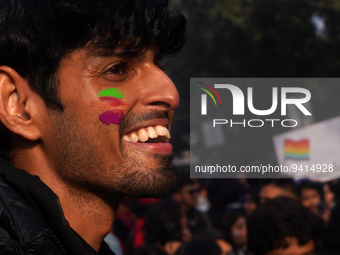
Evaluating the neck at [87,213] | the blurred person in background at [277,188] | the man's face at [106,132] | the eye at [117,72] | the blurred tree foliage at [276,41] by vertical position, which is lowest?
the neck at [87,213]

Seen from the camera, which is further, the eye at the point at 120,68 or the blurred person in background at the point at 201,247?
the blurred person in background at the point at 201,247

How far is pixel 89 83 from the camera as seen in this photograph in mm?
2166

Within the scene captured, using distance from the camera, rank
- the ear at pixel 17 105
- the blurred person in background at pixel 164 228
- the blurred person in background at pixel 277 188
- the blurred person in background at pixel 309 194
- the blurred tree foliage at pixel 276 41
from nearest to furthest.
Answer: the ear at pixel 17 105 → the blurred person in background at pixel 164 228 → the blurred person in background at pixel 277 188 → the blurred person in background at pixel 309 194 → the blurred tree foliage at pixel 276 41

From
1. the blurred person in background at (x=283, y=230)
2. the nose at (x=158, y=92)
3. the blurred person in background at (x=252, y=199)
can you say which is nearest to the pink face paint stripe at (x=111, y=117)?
the nose at (x=158, y=92)

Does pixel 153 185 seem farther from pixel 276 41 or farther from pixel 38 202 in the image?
pixel 276 41

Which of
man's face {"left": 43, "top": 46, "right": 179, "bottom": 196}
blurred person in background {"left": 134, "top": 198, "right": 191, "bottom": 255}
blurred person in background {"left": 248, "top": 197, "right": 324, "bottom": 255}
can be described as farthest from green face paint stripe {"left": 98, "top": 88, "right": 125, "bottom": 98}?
blurred person in background {"left": 134, "top": 198, "right": 191, "bottom": 255}

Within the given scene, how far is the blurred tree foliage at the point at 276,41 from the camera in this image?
22.0m

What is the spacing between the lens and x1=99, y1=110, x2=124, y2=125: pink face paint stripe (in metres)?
2.17

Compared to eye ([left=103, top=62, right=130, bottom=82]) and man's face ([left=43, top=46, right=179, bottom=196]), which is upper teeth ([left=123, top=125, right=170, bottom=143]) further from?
eye ([left=103, top=62, right=130, bottom=82])

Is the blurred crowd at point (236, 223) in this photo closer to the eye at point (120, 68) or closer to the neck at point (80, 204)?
the neck at point (80, 204)

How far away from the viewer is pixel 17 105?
2.12 m

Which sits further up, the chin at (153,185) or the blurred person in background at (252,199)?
the blurred person in background at (252,199)

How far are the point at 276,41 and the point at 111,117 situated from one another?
21.7m

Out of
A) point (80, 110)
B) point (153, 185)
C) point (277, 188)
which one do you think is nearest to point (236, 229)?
point (277, 188)
